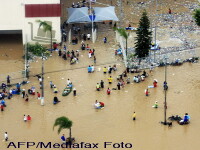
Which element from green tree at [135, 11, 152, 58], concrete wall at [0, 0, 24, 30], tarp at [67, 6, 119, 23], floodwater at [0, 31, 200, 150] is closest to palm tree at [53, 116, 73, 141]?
floodwater at [0, 31, 200, 150]

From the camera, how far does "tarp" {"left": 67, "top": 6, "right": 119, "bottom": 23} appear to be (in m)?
58.2

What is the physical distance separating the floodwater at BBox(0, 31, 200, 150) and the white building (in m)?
4.31

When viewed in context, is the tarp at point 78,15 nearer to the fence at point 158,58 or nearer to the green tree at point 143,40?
the green tree at point 143,40

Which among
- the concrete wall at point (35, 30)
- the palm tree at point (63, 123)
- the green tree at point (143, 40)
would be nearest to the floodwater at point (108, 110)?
the palm tree at point (63, 123)

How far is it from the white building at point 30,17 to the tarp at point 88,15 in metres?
2.66

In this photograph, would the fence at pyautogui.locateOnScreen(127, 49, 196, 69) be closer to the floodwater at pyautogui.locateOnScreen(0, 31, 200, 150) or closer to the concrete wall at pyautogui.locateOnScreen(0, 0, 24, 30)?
the floodwater at pyautogui.locateOnScreen(0, 31, 200, 150)

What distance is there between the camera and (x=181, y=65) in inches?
2018

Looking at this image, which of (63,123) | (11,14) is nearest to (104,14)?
(11,14)

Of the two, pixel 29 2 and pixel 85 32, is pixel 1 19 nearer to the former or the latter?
pixel 29 2

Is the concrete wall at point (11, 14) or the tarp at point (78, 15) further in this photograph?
the tarp at point (78, 15)

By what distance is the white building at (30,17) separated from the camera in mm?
55625

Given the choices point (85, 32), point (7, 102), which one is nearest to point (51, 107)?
point (7, 102)

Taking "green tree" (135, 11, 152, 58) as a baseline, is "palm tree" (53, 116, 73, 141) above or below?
below

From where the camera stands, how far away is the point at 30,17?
5600cm
